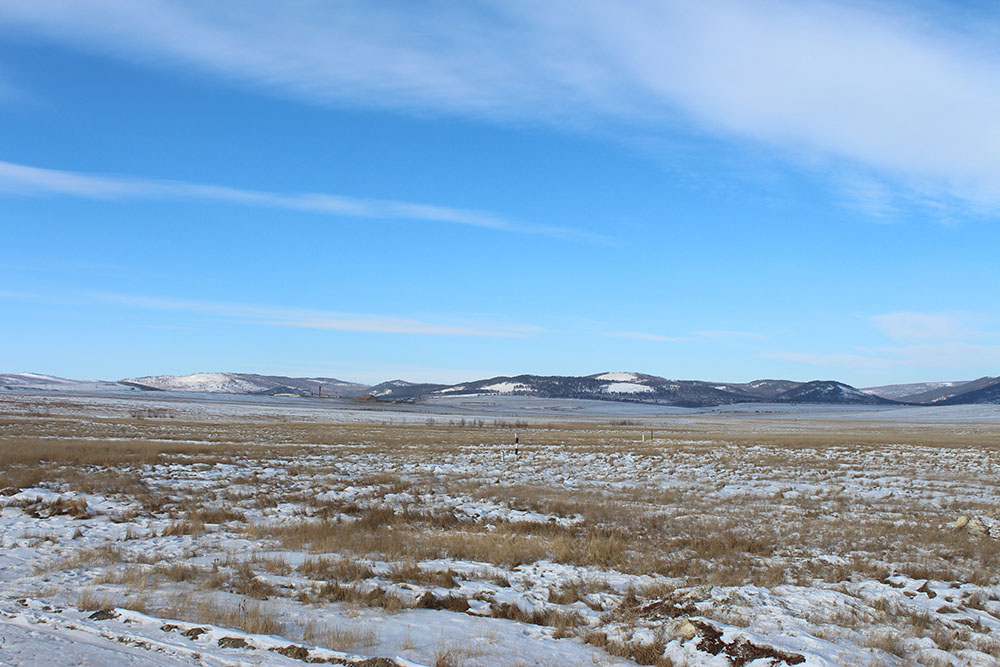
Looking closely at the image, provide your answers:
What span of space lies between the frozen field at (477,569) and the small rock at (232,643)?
0.06ft

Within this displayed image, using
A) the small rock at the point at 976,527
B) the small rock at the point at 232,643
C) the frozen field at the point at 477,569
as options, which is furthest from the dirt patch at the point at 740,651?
the small rock at the point at 976,527

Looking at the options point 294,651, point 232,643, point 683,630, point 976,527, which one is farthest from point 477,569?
point 976,527

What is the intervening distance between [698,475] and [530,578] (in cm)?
1708

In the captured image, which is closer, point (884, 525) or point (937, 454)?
point (884, 525)

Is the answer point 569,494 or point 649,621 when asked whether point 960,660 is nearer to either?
point 649,621

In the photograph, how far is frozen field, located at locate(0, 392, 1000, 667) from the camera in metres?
7.12

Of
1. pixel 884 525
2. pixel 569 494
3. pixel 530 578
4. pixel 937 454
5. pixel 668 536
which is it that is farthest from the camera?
pixel 937 454

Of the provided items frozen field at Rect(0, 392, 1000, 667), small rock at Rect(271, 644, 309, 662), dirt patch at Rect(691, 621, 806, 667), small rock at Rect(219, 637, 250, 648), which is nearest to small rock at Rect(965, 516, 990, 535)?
frozen field at Rect(0, 392, 1000, 667)

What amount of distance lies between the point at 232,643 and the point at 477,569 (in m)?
4.86

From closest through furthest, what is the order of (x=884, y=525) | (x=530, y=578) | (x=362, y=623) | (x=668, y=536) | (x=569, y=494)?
(x=362, y=623), (x=530, y=578), (x=668, y=536), (x=884, y=525), (x=569, y=494)

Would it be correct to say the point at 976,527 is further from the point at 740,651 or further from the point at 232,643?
the point at 232,643

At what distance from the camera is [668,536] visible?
13891mm

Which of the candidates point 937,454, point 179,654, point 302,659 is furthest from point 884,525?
point 937,454

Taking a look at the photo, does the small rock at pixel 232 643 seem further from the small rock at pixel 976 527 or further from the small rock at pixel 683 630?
the small rock at pixel 976 527
